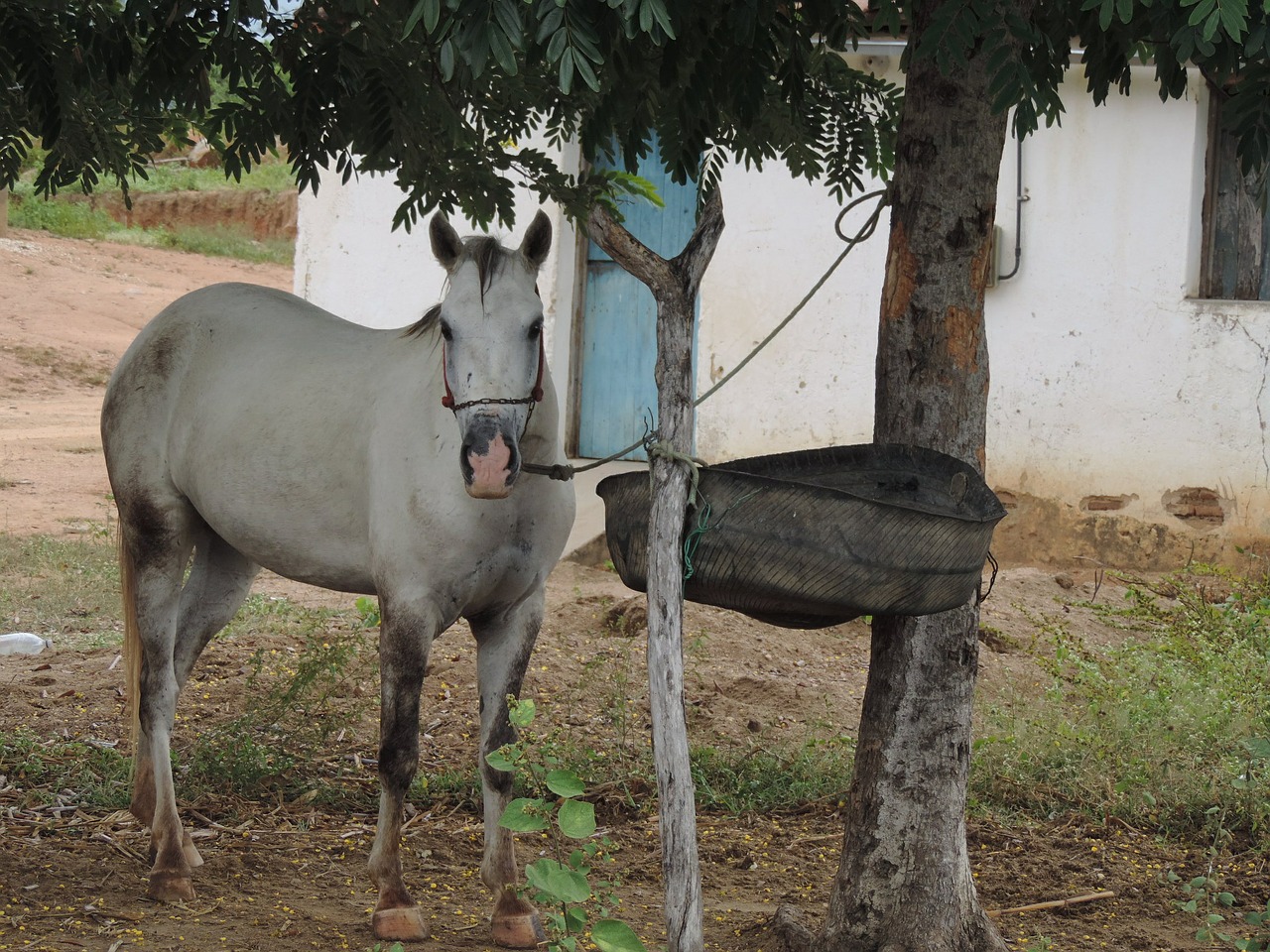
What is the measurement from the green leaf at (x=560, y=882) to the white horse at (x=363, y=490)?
3.08 feet

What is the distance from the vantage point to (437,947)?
361cm

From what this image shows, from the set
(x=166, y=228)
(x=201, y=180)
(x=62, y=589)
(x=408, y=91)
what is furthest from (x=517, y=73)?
Answer: (x=201, y=180)

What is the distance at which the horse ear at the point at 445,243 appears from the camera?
358cm

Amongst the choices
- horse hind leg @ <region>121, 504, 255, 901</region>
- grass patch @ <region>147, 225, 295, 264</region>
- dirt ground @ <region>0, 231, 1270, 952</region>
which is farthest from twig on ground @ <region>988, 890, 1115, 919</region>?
grass patch @ <region>147, 225, 295, 264</region>

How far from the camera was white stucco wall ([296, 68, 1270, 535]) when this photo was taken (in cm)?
854

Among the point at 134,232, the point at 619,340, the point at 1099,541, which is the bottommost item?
the point at 1099,541

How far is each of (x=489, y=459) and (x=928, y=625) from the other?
3.91 feet

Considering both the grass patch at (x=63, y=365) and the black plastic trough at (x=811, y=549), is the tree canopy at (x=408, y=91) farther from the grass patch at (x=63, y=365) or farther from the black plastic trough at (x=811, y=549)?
the grass patch at (x=63, y=365)

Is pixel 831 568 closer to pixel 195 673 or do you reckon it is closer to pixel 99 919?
pixel 99 919

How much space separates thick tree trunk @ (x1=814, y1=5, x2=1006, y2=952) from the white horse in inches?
37.8

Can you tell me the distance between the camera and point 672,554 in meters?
2.92

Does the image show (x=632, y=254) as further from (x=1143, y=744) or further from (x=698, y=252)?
(x=1143, y=744)

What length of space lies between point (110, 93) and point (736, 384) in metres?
5.71

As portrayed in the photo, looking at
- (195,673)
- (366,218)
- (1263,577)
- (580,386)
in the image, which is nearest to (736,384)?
(580,386)
